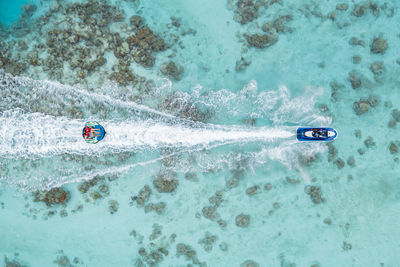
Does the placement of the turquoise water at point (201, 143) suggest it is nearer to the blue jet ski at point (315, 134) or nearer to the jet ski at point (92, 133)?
the jet ski at point (92, 133)

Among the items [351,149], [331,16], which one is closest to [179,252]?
[351,149]

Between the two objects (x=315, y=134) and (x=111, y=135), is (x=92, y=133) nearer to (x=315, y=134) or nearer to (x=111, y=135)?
(x=111, y=135)

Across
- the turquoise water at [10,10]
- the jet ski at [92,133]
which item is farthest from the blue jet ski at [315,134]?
the turquoise water at [10,10]

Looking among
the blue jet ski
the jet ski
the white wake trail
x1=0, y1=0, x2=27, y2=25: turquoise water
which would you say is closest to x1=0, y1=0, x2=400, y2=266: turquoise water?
the white wake trail

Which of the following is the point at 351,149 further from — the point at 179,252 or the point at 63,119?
the point at 63,119

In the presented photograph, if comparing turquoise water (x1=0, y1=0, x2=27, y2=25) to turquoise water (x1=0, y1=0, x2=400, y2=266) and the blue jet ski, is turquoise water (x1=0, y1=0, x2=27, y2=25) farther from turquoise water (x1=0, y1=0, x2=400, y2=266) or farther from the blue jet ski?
the blue jet ski

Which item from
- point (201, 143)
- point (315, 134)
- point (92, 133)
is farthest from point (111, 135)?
point (315, 134)
